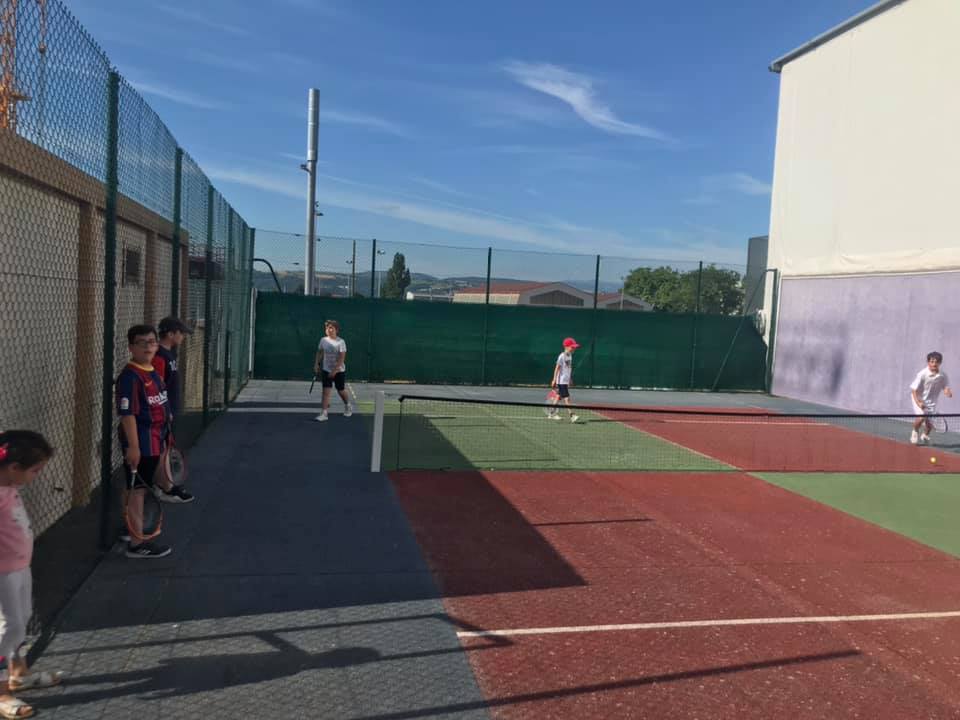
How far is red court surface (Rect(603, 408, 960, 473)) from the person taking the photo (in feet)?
37.1

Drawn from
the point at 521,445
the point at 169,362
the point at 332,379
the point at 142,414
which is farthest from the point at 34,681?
the point at 332,379

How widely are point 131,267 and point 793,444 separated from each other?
10.3 metres

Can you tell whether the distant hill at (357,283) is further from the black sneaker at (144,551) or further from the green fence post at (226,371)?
the black sneaker at (144,551)

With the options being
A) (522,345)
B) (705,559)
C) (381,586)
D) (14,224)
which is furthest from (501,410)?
(14,224)

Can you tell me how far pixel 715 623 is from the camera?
5.08 m

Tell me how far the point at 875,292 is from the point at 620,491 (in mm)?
11758

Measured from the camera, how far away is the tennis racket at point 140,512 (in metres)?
5.54

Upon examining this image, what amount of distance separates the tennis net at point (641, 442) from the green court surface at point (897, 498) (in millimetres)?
488

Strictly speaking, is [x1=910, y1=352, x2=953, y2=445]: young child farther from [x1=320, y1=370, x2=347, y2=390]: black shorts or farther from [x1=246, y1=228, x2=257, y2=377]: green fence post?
[x1=246, y1=228, x2=257, y2=377]: green fence post

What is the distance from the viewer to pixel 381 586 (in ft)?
Result: 17.8

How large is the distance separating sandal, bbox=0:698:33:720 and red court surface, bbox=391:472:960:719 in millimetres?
2089

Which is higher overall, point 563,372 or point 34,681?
point 563,372

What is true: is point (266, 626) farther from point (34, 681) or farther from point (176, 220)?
point (176, 220)

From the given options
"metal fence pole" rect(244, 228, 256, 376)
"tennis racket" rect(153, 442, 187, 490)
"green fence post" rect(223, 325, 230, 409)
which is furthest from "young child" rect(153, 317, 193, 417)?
"metal fence pole" rect(244, 228, 256, 376)
